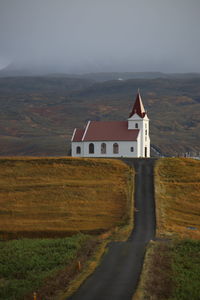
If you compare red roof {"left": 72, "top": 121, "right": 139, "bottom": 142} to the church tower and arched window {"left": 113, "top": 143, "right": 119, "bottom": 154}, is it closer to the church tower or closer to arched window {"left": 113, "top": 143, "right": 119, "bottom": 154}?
arched window {"left": 113, "top": 143, "right": 119, "bottom": 154}

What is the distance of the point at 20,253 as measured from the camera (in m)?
38.1

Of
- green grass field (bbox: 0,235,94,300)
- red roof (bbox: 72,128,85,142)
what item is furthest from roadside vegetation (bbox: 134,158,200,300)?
red roof (bbox: 72,128,85,142)

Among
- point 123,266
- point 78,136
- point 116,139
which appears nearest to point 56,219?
point 123,266

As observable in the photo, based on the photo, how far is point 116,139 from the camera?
87.0 meters

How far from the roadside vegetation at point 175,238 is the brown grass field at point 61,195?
470cm

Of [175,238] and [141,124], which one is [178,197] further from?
[141,124]

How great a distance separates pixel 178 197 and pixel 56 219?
16.6 m

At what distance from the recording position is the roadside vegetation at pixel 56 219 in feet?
102

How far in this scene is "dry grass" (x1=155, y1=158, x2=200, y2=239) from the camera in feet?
160

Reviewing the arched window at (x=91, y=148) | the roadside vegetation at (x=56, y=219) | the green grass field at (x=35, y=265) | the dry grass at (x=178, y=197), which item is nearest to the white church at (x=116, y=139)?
the arched window at (x=91, y=148)

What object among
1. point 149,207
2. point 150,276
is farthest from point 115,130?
point 150,276

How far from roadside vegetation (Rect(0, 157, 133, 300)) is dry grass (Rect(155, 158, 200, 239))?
11.9 ft

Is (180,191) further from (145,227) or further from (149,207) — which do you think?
(145,227)

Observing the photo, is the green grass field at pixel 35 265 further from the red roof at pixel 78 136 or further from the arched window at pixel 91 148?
the red roof at pixel 78 136
